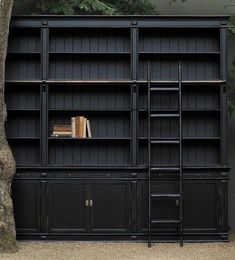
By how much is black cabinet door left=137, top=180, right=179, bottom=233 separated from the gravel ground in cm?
24

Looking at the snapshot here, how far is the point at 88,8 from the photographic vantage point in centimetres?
753

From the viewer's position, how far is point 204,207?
6.94 meters

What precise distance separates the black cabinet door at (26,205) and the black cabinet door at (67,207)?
0.20m

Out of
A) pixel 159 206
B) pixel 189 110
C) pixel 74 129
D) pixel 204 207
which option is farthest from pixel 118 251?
pixel 189 110

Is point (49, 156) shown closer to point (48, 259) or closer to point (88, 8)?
point (48, 259)

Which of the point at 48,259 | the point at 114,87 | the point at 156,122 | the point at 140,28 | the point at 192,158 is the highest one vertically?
the point at 140,28

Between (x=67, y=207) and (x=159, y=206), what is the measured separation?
3.80 ft

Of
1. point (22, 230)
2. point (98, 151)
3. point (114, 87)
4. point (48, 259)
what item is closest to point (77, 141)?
point (98, 151)

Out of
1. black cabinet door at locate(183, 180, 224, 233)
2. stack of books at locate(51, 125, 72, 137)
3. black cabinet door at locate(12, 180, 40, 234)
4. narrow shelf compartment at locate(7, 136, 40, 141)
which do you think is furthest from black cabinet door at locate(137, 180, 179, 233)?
narrow shelf compartment at locate(7, 136, 40, 141)

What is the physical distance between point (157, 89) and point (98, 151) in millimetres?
1152

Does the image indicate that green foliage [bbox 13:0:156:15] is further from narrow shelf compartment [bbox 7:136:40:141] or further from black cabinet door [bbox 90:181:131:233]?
black cabinet door [bbox 90:181:131:233]

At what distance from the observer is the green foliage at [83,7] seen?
752 cm

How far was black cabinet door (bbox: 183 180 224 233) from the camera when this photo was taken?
6.93m

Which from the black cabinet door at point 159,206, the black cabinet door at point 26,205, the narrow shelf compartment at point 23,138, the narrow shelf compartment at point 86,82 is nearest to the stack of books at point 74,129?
the narrow shelf compartment at point 23,138
